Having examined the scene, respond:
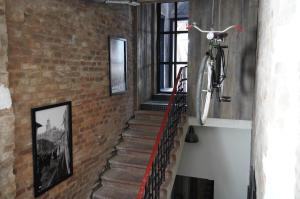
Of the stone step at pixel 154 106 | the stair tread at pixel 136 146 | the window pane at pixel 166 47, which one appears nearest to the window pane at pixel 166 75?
the window pane at pixel 166 47

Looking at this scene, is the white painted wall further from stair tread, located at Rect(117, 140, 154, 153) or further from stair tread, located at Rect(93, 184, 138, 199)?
stair tread, located at Rect(93, 184, 138, 199)

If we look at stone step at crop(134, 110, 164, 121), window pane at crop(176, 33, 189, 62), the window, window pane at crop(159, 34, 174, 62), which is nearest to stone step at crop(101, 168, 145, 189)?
stone step at crop(134, 110, 164, 121)

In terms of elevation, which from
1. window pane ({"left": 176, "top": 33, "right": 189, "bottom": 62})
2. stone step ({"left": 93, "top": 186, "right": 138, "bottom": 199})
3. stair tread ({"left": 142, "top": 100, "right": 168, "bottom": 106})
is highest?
window pane ({"left": 176, "top": 33, "right": 189, "bottom": 62})

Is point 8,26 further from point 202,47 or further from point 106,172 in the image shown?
point 202,47

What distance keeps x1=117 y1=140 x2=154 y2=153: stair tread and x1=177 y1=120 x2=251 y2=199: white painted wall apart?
1436mm

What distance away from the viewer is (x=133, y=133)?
16.1 ft

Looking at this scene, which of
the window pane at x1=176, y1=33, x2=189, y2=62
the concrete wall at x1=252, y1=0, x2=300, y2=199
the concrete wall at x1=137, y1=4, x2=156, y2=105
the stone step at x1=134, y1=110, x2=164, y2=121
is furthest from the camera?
the window pane at x1=176, y1=33, x2=189, y2=62

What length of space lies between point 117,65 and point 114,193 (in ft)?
6.82

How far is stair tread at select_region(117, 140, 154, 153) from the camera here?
15.3 ft

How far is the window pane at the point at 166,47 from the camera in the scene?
646 cm

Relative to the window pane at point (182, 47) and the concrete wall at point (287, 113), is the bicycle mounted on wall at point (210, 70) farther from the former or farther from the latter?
the window pane at point (182, 47)

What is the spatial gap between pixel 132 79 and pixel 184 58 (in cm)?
183

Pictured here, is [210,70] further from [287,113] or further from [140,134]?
[140,134]

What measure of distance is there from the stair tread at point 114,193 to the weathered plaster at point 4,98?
7.23 feet
